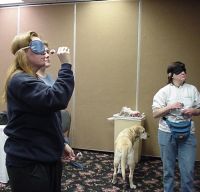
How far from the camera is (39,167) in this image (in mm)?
1273

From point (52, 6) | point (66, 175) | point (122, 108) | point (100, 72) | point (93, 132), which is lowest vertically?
point (66, 175)

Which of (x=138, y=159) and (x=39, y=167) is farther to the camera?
(x=138, y=159)

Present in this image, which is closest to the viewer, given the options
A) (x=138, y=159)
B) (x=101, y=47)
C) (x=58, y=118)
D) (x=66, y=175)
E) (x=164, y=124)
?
(x=58, y=118)

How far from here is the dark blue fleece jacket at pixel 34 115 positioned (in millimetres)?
1189

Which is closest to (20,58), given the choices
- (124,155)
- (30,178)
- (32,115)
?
(32,115)

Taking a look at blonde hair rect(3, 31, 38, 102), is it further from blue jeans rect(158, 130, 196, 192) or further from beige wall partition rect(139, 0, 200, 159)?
beige wall partition rect(139, 0, 200, 159)

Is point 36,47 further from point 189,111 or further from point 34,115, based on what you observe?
point 189,111

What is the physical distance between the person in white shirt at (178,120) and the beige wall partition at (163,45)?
65.1 inches

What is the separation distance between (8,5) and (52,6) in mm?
853

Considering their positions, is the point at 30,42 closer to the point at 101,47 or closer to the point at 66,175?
the point at 66,175

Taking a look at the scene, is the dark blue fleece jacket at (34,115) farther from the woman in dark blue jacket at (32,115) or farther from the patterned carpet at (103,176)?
the patterned carpet at (103,176)

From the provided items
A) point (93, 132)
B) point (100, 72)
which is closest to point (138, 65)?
point (100, 72)

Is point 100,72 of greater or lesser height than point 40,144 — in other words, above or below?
above

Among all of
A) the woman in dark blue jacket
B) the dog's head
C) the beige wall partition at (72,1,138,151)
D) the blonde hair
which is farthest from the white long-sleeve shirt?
the beige wall partition at (72,1,138,151)
